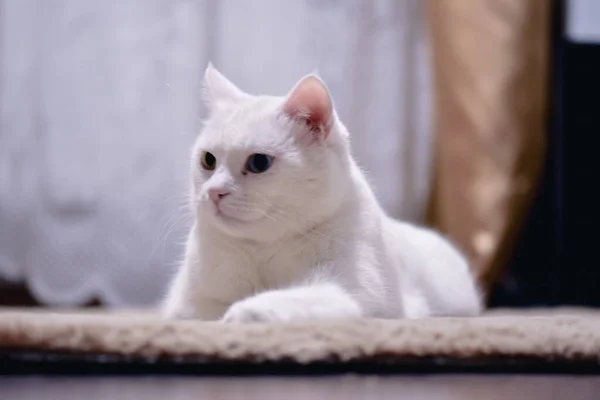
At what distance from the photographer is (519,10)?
6.27ft

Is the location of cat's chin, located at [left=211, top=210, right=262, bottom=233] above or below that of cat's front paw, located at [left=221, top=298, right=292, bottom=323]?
above

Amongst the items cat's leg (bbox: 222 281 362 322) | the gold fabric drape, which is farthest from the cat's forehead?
the gold fabric drape

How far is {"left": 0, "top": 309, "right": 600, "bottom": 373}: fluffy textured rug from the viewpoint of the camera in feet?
2.28

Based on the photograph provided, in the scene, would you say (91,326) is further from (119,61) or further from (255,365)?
(119,61)

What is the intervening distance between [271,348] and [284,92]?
126 cm

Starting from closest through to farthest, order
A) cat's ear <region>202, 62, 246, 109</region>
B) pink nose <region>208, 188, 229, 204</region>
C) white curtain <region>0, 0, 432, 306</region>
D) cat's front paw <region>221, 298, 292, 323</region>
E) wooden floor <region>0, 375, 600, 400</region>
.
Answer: wooden floor <region>0, 375, 600, 400</region>, cat's front paw <region>221, 298, 292, 323</region>, pink nose <region>208, 188, 229, 204</region>, cat's ear <region>202, 62, 246, 109</region>, white curtain <region>0, 0, 432, 306</region>

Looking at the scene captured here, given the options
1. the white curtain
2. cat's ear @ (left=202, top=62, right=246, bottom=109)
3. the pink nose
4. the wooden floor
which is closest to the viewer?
the wooden floor

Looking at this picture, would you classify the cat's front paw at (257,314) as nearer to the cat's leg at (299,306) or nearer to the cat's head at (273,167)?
the cat's leg at (299,306)

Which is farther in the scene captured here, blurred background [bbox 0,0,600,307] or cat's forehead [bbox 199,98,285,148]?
blurred background [bbox 0,0,600,307]

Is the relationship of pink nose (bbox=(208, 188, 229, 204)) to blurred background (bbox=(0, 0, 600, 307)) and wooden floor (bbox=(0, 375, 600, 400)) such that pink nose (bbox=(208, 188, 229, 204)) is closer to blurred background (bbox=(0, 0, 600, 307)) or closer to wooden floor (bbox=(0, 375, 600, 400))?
wooden floor (bbox=(0, 375, 600, 400))

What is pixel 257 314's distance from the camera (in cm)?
80

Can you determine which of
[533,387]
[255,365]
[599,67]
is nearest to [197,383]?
[255,365]

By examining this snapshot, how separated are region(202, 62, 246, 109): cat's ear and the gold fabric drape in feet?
3.27

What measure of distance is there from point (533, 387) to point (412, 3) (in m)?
1.49
